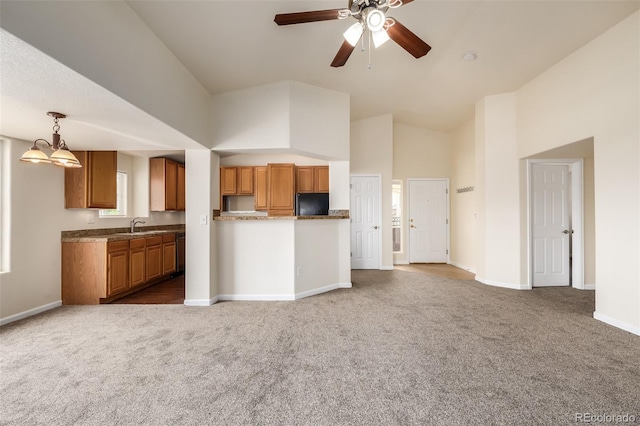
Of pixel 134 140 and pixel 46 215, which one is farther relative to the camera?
pixel 46 215

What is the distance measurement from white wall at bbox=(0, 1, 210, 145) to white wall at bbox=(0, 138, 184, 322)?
6.86 ft

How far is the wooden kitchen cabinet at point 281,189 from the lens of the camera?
4945 mm

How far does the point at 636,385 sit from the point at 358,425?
1.94m

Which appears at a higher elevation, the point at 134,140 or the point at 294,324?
the point at 134,140

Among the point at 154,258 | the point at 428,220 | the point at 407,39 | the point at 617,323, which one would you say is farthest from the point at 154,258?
the point at 617,323

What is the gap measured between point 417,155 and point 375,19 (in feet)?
16.6

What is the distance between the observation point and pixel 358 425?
1513 millimetres

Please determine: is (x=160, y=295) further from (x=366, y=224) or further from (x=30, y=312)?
(x=366, y=224)

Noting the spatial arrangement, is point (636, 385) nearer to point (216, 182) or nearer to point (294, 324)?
point (294, 324)

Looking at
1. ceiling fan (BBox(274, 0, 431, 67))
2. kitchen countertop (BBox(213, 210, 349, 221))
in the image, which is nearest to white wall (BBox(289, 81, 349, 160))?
kitchen countertop (BBox(213, 210, 349, 221))

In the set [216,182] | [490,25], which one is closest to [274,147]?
[216,182]

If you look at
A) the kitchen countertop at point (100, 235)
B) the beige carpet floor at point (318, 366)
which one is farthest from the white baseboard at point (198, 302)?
the kitchen countertop at point (100, 235)

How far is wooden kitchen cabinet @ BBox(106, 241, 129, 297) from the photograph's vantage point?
373 centimetres

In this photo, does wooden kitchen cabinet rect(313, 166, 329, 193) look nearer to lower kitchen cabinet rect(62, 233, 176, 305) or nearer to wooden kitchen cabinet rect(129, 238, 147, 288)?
wooden kitchen cabinet rect(129, 238, 147, 288)
